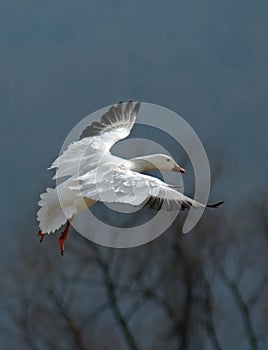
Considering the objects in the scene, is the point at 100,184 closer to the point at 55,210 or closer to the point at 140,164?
the point at 55,210

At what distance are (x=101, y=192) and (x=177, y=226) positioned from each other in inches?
440

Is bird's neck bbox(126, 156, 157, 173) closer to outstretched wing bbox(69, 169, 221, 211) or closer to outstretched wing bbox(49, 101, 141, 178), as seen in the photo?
outstretched wing bbox(49, 101, 141, 178)

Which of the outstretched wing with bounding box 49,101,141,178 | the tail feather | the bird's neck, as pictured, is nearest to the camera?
the tail feather

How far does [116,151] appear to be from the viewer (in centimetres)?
1198

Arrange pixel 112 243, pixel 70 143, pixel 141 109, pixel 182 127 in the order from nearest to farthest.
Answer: pixel 70 143, pixel 141 109, pixel 182 127, pixel 112 243

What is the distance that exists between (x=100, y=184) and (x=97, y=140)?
1365 mm

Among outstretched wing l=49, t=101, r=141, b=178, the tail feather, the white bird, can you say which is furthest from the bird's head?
the tail feather

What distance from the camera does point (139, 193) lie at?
29.2 ft

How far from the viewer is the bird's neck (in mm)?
9742

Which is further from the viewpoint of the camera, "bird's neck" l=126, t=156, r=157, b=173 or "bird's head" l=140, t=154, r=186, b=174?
"bird's head" l=140, t=154, r=186, b=174

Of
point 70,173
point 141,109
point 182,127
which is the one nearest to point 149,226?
point 182,127

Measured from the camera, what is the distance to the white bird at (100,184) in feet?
29.5

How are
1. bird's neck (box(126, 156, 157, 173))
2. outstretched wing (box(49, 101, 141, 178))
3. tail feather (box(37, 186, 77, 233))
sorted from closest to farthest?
1. tail feather (box(37, 186, 77, 233))
2. bird's neck (box(126, 156, 157, 173))
3. outstretched wing (box(49, 101, 141, 178))

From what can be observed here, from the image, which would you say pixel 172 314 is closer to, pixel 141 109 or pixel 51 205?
pixel 141 109
